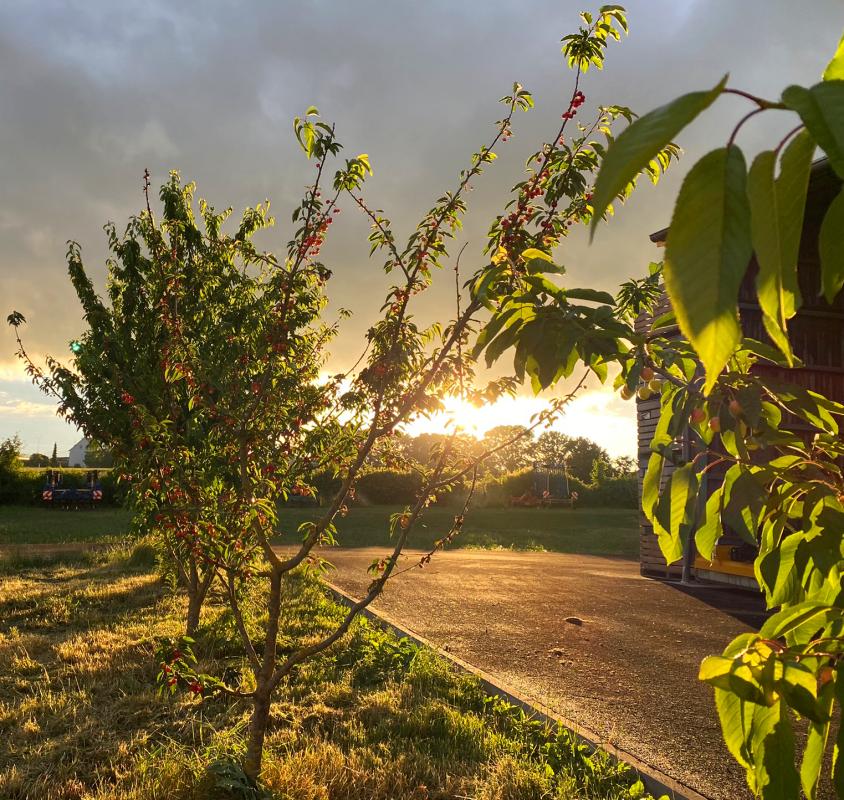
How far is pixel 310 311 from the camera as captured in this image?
558cm

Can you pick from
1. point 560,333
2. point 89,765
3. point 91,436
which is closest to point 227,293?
point 91,436

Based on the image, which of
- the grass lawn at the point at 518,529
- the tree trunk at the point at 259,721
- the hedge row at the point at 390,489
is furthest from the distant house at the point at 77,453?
the tree trunk at the point at 259,721

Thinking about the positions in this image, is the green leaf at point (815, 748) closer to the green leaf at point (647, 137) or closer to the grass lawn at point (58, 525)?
the green leaf at point (647, 137)

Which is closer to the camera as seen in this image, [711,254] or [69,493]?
[711,254]

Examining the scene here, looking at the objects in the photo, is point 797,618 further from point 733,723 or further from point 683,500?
point 683,500

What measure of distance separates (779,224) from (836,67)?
0.32 m

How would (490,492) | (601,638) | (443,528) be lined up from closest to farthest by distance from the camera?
(601,638), (443,528), (490,492)

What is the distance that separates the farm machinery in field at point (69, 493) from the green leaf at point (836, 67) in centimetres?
3102

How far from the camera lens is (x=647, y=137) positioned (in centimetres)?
61

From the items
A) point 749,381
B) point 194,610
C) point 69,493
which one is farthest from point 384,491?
point 749,381

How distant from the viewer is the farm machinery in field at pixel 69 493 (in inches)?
1098

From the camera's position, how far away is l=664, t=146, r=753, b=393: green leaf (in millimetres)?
564

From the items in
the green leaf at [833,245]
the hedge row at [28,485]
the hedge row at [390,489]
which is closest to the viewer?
the green leaf at [833,245]

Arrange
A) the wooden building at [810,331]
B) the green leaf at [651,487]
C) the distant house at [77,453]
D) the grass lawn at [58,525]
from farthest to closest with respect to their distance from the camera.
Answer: the distant house at [77,453] → the grass lawn at [58,525] → the wooden building at [810,331] → the green leaf at [651,487]
